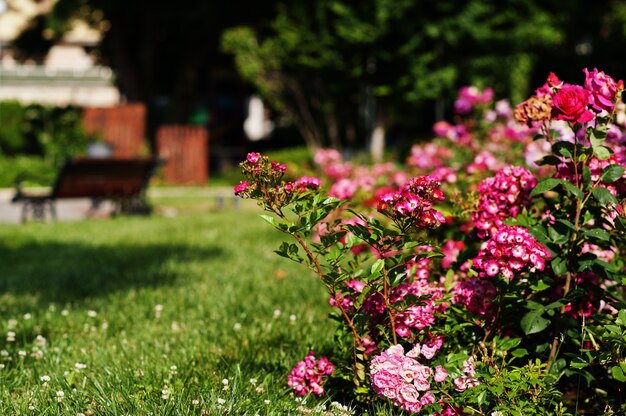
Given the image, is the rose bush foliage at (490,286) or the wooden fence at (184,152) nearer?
the rose bush foliage at (490,286)

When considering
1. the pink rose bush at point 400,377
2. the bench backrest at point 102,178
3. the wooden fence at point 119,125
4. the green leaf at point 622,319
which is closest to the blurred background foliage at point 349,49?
the wooden fence at point 119,125

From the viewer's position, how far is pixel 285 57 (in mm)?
19859

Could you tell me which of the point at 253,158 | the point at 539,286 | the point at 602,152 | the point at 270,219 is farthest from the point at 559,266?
the point at 253,158

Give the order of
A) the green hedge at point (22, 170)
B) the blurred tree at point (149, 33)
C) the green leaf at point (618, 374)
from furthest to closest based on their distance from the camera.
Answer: the blurred tree at point (149, 33), the green hedge at point (22, 170), the green leaf at point (618, 374)

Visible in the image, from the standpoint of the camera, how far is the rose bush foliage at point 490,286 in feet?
7.97

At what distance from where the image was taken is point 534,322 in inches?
101

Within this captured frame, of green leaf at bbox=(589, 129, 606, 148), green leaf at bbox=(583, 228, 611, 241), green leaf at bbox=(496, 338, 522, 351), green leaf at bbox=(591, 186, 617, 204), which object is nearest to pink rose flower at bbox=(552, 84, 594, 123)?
green leaf at bbox=(589, 129, 606, 148)

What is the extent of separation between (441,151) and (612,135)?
3.92 meters

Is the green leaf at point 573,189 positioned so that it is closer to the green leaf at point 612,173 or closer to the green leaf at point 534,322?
the green leaf at point 612,173

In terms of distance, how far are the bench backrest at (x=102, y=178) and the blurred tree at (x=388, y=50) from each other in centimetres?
788

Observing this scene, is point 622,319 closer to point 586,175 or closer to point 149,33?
point 586,175

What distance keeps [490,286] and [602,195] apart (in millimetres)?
493

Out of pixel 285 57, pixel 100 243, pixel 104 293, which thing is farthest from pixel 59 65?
pixel 104 293

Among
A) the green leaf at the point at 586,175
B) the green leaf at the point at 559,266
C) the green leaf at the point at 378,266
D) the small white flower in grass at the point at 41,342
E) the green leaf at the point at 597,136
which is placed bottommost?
the small white flower in grass at the point at 41,342
